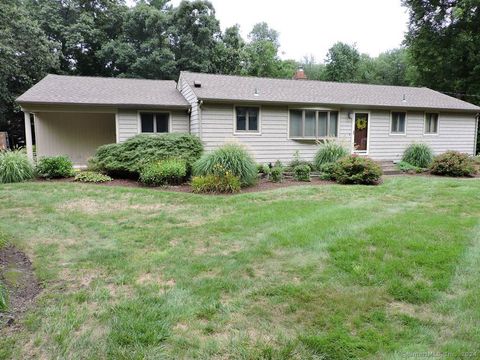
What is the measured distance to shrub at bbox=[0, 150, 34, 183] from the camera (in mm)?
9539

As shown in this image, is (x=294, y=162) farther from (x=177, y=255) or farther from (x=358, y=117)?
(x=177, y=255)

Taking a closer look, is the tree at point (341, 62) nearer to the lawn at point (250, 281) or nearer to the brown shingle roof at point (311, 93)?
the brown shingle roof at point (311, 93)

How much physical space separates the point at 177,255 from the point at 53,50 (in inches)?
894

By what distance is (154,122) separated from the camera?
40.7ft

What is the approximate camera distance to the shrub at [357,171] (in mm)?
9625

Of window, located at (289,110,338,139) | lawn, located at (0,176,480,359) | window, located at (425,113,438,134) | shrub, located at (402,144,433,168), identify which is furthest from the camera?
window, located at (425,113,438,134)

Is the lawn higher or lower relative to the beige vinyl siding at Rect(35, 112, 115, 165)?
lower

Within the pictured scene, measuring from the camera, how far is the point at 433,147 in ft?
48.1

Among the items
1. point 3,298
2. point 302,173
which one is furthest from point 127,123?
point 3,298

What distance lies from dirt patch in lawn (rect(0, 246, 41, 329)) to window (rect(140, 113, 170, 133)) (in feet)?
27.5

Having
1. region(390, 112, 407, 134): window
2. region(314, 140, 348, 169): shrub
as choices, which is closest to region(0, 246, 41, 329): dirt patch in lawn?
region(314, 140, 348, 169): shrub

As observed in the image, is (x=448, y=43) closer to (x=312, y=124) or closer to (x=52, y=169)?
(x=312, y=124)

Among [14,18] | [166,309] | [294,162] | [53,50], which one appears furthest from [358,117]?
[53,50]

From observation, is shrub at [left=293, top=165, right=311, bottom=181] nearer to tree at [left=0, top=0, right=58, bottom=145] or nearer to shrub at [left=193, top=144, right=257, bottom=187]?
shrub at [left=193, top=144, right=257, bottom=187]
